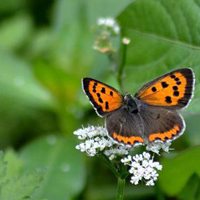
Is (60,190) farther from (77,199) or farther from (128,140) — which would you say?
(128,140)

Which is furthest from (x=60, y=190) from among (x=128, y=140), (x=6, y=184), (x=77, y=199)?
(x=128, y=140)

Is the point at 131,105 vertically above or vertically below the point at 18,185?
above

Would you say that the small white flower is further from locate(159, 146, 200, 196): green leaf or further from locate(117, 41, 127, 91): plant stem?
locate(117, 41, 127, 91): plant stem

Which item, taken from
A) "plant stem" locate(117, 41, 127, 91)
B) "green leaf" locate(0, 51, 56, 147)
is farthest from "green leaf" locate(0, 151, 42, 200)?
"green leaf" locate(0, 51, 56, 147)

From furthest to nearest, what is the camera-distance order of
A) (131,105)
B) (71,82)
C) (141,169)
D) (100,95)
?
(71,82)
(131,105)
(100,95)
(141,169)

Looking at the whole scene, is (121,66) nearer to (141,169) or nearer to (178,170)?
(178,170)

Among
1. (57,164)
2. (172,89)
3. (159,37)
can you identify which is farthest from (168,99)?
(57,164)
